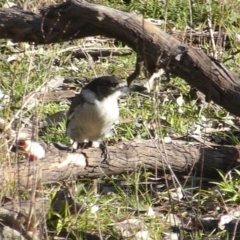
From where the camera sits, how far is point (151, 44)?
572 cm

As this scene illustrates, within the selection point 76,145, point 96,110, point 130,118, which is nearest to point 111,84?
point 96,110

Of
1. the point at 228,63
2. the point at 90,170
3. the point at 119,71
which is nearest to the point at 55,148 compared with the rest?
the point at 90,170

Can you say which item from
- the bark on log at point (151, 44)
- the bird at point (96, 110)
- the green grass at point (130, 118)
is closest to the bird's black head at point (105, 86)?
the bird at point (96, 110)

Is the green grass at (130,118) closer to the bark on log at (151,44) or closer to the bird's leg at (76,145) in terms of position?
the bird's leg at (76,145)

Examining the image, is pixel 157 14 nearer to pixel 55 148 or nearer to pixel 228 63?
pixel 228 63

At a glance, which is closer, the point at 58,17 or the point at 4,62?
the point at 58,17

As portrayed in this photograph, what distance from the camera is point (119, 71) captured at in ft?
27.2

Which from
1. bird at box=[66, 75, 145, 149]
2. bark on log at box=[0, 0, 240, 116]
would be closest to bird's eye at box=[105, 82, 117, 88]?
bird at box=[66, 75, 145, 149]

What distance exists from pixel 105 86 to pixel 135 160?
77cm

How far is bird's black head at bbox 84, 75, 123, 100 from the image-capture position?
6398 millimetres

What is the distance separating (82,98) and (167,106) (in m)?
1.23

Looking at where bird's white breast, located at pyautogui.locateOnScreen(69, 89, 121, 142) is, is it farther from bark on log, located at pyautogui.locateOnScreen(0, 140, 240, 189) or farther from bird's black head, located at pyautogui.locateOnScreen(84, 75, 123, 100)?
bark on log, located at pyautogui.locateOnScreen(0, 140, 240, 189)

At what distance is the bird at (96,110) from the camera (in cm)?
645

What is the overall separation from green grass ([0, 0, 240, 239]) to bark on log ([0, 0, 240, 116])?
28 centimetres
